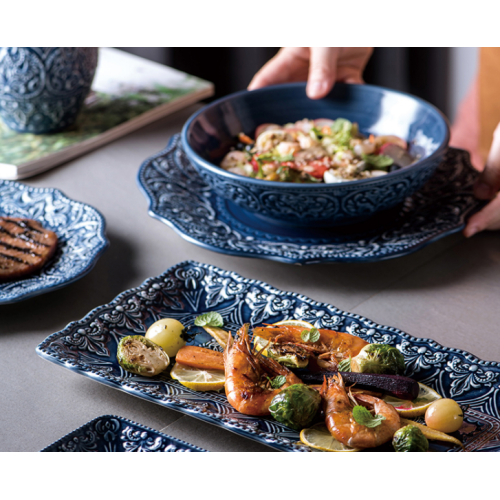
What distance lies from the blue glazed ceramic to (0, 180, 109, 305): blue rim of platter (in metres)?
0.40

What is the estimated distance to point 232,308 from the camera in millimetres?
1389

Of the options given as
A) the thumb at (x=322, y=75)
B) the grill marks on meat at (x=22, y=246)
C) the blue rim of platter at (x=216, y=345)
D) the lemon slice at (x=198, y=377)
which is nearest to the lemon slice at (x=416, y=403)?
the blue rim of platter at (x=216, y=345)

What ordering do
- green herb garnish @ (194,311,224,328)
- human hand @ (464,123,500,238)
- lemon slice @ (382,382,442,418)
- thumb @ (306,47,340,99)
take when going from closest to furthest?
lemon slice @ (382,382,442,418)
green herb garnish @ (194,311,224,328)
human hand @ (464,123,500,238)
thumb @ (306,47,340,99)

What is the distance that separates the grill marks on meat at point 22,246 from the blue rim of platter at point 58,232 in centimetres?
3

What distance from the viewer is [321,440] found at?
1.00 metres

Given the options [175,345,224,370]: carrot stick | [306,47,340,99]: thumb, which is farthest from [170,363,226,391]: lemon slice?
[306,47,340,99]: thumb

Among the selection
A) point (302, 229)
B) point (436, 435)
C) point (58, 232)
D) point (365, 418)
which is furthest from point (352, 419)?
point (58, 232)

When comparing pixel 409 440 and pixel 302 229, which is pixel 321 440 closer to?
pixel 409 440

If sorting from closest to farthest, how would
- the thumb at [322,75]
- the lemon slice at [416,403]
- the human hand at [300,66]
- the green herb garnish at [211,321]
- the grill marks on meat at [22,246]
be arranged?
the lemon slice at [416,403], the green herb garnish at [211,321], the grill marks on meat at [22,246], the thumb at [322,75], the human hand at [300,66]

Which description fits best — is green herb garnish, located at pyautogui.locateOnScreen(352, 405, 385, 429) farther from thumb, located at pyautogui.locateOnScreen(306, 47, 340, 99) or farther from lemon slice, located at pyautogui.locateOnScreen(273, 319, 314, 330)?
thumb, located at pyautogui.locateOnScreen(306, 47, 340, 99)

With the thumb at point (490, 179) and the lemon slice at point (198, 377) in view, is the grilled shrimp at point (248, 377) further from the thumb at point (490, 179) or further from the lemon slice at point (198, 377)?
the thumb at point (490, 179)

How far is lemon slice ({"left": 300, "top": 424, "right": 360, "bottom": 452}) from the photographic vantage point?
3.23 feet

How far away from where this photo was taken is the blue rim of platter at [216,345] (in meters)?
1.05
